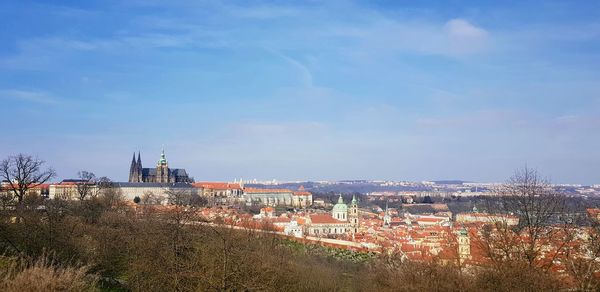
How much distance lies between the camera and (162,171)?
126375 mm

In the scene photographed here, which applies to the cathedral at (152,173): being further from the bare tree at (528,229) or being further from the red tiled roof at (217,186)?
the bare tree at (528,229)

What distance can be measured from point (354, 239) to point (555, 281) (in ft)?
166

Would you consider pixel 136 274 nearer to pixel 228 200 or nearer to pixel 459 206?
pixel 228 200

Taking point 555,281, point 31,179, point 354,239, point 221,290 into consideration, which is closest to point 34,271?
point 221,290

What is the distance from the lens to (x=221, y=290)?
41.5 ft

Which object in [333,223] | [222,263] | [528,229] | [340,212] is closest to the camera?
[222,263]

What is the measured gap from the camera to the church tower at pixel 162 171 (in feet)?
412

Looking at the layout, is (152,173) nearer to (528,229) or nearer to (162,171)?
(162,171)

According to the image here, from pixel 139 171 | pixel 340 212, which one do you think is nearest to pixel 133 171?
pixel 139 171

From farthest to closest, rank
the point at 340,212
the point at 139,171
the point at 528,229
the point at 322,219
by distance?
1. the point at 139,171
2. the point at 340,212
3. the point at 322,219
4. the point at 528,229

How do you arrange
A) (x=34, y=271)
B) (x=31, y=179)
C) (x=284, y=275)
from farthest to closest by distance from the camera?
(x=31, y=179) < (x=284, y=275) < (x=34, y=271)

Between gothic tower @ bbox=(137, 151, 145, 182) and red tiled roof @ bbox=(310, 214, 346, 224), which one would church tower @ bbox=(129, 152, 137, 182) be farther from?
red tiled roof @ bbox=(310, 214, 346, 224)

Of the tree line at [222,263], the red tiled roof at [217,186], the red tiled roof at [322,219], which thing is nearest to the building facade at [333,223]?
the red tiled roof at [322,219]

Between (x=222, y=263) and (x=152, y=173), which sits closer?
(x=222, y=263)
